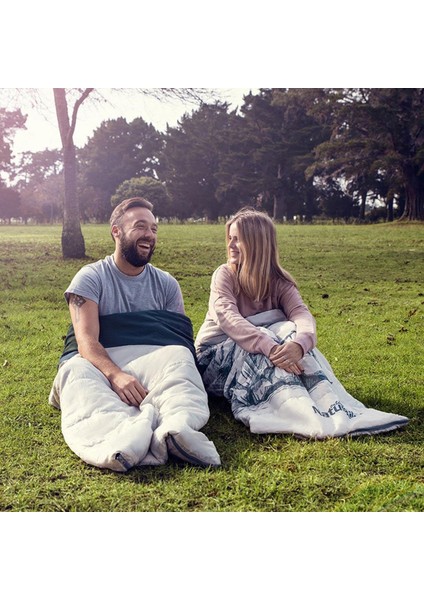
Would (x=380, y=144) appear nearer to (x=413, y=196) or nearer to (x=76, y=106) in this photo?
(x=413, y=196)

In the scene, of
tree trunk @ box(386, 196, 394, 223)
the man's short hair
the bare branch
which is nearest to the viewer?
the man's short hair

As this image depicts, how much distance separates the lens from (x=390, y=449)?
302 cm

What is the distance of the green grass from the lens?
2637mm

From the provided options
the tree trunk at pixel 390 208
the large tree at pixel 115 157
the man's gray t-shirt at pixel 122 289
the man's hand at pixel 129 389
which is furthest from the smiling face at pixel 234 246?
the tree trunk at pixel 390 208

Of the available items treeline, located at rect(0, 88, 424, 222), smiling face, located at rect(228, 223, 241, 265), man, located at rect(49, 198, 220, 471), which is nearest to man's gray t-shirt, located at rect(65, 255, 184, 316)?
man, located at rect(49, 198, 220, 471)

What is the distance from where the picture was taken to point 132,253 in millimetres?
3574

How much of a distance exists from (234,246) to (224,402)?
0.87 m

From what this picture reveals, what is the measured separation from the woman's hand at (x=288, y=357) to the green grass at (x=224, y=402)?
1.16 ft

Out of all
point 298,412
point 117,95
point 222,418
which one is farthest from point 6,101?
point 298,412

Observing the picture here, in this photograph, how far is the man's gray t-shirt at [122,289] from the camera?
137 inches

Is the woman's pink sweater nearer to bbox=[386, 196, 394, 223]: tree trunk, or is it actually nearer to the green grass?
the green grass

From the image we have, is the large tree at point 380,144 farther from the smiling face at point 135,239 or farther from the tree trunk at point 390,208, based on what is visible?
the smiling face at point 135,239

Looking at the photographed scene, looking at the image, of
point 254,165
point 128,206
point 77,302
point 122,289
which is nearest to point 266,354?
point 122,289

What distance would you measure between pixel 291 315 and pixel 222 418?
2.18 feet
